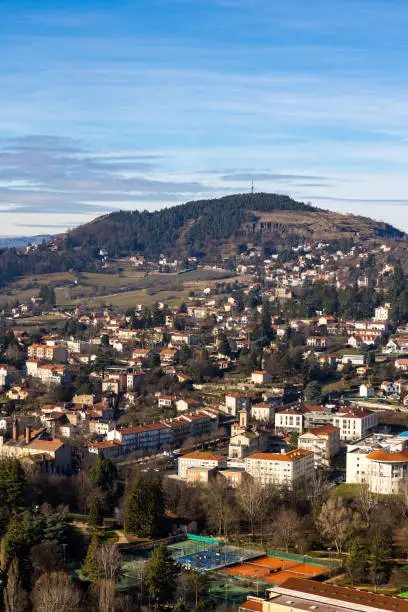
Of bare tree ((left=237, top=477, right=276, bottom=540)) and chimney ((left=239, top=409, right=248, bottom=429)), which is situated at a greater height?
chimney ((left=239, top=409, right=248, bottom=429))

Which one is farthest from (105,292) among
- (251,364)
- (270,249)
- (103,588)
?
(103,588)

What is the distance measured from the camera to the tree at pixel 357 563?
19.5 m

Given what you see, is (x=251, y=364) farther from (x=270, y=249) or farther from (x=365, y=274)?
(x=270, y=249)

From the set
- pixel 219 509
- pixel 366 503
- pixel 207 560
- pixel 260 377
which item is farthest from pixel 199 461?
pixel 260 377

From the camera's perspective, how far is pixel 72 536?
70.5ft

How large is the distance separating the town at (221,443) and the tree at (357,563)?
0.11ft

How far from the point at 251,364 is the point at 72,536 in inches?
707

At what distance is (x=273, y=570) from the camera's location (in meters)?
20.2

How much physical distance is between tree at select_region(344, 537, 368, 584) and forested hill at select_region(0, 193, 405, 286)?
55.6 metres

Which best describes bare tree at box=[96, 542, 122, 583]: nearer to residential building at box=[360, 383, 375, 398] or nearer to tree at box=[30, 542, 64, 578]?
tree at box=[30, 542, 64, 578]

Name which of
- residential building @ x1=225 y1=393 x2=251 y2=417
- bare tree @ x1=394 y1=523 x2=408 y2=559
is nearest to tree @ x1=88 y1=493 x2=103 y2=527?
bare tree @ x1=394 y1=523 x2=408 y2=559

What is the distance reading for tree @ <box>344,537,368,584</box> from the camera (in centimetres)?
1955

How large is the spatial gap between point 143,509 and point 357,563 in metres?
4.73

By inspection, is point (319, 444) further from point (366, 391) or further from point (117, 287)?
point (117, 287)
